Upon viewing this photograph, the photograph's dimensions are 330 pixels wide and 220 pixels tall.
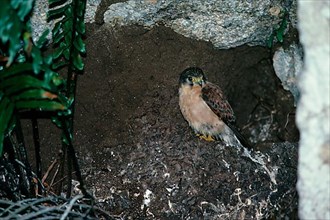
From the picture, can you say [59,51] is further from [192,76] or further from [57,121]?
[192,76]

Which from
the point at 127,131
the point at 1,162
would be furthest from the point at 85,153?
the point at 1,162

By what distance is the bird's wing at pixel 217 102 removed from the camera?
654 cm

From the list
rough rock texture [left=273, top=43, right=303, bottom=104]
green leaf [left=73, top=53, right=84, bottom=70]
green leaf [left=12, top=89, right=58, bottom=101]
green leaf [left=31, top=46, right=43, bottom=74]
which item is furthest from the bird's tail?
green leaf [left=31, top=46, right=43, bottom=74]

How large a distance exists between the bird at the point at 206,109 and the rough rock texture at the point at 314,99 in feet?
6.81

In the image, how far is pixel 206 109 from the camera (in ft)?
21.8

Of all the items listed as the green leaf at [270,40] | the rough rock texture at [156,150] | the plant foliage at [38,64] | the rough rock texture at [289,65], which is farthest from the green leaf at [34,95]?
the rough rock texture at [289,65]

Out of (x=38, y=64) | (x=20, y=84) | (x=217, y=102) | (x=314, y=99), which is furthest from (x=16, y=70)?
(x=217, y=102)

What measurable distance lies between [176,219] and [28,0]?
1.99m

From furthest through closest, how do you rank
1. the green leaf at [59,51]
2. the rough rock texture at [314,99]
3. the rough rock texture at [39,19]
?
1. the rough rock texture at [39,19]
2. the green leaf at [59,51]
3. the rough rock texture at [314,99]

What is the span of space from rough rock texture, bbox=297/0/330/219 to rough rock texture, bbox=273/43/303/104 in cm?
247

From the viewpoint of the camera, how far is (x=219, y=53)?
21.8ft

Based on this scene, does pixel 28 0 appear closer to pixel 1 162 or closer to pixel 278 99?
pixel 1 162

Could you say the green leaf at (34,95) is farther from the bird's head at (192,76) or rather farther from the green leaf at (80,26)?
the bird's head at (192,76)

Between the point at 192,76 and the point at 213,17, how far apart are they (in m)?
0.44
